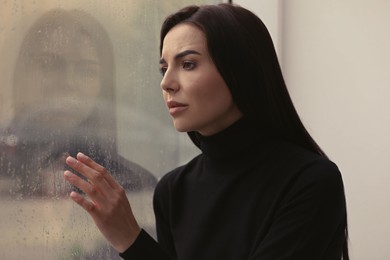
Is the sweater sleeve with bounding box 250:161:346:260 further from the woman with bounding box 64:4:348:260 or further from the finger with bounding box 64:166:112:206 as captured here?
the finger with bounding box 64:166:112:206

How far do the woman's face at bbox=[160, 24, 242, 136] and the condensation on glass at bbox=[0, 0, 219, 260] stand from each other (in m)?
0.35

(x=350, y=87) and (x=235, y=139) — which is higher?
(x=235, y=139)

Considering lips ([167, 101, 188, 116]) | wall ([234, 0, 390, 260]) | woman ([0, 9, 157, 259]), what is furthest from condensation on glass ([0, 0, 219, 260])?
wall ([234, 0, 390, 260])

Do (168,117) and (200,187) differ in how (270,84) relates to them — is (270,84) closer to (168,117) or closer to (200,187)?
Result: (200,187)

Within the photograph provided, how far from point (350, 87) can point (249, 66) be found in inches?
37.4

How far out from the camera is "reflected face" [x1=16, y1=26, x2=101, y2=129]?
125 cm

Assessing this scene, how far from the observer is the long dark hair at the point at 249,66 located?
3.26 feet

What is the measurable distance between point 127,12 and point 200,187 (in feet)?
1.95

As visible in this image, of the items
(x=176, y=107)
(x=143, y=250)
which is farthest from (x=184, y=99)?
(x=143, y=250)

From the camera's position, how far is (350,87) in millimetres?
1868

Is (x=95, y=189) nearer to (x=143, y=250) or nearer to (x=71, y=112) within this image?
(x=143, y=250)

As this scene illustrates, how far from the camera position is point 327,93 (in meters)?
1.91

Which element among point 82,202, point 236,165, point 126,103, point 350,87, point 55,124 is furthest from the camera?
point 350,87

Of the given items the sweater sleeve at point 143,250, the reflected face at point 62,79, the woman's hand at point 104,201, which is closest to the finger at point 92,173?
the woman's hand at point 104,201
